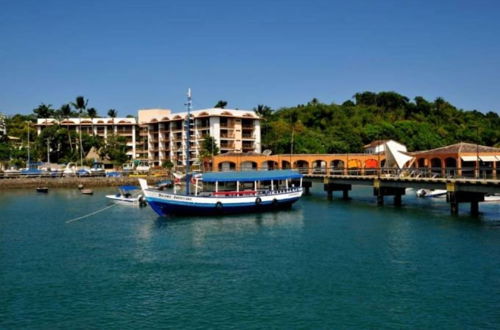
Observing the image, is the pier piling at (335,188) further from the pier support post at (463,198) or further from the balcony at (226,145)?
the balcony at (226,145)

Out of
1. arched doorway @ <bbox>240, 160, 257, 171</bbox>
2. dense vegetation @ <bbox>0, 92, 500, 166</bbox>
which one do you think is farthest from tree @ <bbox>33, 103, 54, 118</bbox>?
arched doorway @ <bbox>240, 160, 257, 171</bbox>

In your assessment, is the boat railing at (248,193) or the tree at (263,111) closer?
the boat railing at (248,193)

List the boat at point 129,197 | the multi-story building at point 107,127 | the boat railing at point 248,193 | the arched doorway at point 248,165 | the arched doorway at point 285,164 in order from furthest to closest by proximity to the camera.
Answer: the multi-story building at point 107,127
the arched doorway at point 285,164
the arched doorway at point 248,165
the boat at point 129,197
the boat railing at point 248,193

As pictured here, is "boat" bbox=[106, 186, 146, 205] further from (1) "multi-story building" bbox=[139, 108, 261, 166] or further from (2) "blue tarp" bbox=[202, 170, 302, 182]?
(1) "multi-story building" bbox=[139, 108, 261, 166]

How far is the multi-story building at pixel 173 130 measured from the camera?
125 metres

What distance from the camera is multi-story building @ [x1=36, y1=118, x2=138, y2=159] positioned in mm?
141875

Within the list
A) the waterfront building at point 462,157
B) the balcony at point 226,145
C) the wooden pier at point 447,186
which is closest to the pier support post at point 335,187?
the wooden pier at point 447,186

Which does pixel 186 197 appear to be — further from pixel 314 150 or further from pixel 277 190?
pixel 314 150

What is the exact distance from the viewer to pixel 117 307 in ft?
79.4

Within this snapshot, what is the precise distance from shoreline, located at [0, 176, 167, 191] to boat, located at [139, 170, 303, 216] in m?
47.4

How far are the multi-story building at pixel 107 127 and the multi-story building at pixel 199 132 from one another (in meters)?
7.98

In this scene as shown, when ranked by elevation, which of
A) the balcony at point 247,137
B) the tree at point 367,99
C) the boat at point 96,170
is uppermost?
the tree at point 367,99

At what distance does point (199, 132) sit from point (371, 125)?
152ft

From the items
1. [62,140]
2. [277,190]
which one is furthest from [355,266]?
[62,140]
